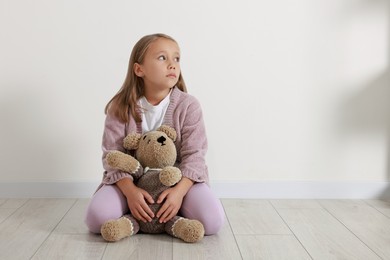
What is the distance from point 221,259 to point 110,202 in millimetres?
360

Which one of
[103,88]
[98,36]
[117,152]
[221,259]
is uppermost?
[98,36]

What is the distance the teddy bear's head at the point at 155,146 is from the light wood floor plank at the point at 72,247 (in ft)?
0.79

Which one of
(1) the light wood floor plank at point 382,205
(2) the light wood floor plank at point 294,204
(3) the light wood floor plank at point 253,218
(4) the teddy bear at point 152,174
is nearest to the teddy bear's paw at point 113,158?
(4) the teddy bear at point 152,174

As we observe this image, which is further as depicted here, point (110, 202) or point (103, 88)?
point (103, 88)

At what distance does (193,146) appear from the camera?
5.33 feet

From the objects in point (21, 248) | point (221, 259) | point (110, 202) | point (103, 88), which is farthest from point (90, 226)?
point (103, 88)

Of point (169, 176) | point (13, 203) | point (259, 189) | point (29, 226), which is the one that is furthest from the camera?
point (259, 189)

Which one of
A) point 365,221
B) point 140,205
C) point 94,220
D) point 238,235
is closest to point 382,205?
point 365,221

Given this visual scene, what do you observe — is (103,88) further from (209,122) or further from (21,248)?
(21,248)

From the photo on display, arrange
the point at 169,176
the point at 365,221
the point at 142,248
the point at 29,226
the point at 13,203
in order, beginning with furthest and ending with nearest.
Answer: the point at 13,203 → the point at 365,221 → the point at 29,226 → the point at 169,176 → the point at 142,248

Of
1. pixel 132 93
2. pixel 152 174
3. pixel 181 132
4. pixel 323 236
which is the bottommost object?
pixel 323 236

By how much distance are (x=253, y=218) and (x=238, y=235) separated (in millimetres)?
205

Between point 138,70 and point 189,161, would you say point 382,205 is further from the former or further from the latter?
point 138,70

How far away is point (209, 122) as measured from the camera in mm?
2000
